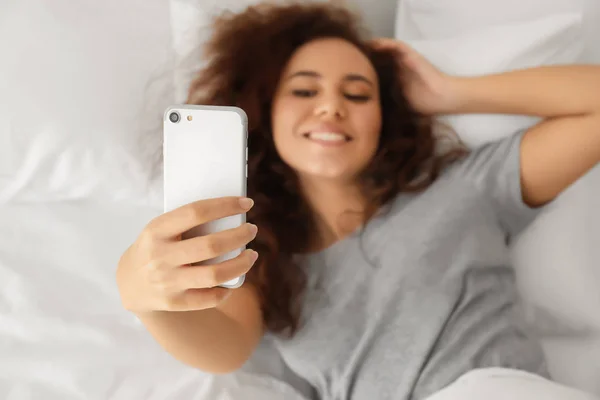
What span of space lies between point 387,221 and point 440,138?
243 mm

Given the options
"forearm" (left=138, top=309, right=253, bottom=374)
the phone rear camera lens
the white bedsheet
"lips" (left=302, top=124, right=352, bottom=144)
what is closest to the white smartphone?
the phone rear camera lens

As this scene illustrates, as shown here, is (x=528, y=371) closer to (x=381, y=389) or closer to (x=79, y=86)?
(x=381, y=389)

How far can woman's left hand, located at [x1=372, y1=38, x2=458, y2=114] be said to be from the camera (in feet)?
3.03

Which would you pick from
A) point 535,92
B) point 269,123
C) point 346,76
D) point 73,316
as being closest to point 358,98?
point 346,76

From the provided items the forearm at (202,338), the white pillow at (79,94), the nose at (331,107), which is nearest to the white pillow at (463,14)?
the nose at (331,107)

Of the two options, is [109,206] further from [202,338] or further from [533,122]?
[533,122]

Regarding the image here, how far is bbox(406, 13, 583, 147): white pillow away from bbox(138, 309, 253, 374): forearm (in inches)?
22.6

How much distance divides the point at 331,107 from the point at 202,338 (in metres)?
0.40

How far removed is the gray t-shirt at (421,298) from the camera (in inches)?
29.2

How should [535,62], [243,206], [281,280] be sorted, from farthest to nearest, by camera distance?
[535,62] < [281,280] < [243,206]

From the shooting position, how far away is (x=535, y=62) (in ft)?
3.13

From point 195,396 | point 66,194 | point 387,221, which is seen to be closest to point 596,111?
point 387,221

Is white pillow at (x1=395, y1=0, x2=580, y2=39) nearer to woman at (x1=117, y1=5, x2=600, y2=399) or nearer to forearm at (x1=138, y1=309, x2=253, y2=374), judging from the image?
woman at (x1=117, y1=5, x2=600, y2=399)

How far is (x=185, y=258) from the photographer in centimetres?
49
